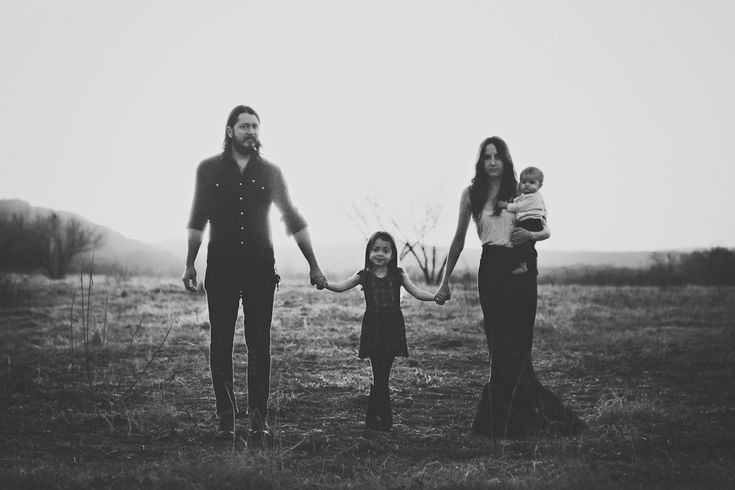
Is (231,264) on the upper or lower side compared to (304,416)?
upper

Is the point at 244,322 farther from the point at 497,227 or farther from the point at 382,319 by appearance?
the point at 497,227

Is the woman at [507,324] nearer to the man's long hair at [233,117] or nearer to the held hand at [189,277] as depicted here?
the man's long hair at [233,117]

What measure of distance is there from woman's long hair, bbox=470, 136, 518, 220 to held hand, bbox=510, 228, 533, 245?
0.21 m

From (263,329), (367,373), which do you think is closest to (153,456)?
(263,329)

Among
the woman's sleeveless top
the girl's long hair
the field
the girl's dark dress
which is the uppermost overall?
the woman's sleeveless top

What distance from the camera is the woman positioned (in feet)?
13.0

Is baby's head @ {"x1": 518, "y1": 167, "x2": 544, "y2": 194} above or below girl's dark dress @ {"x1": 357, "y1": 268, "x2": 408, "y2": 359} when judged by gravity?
above

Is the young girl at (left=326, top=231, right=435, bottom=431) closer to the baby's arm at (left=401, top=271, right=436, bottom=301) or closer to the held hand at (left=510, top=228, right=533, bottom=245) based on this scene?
the baby's arm at (left=401, top=271, right=436, bottom=301)

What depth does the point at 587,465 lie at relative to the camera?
123 inches

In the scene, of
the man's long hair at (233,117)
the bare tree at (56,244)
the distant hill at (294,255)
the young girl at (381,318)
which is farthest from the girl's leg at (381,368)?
the distant hill at (294,255)

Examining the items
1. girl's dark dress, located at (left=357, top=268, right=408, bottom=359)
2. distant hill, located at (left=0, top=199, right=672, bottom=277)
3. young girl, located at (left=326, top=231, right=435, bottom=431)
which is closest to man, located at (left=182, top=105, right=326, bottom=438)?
young girl, located at (left=326, top=231, right=435, bottom=431)

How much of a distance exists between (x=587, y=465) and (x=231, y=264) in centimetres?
249

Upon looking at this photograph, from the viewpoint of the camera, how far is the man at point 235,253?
3.81 m

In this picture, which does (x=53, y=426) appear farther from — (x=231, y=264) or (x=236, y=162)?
(x=236, y=162)
